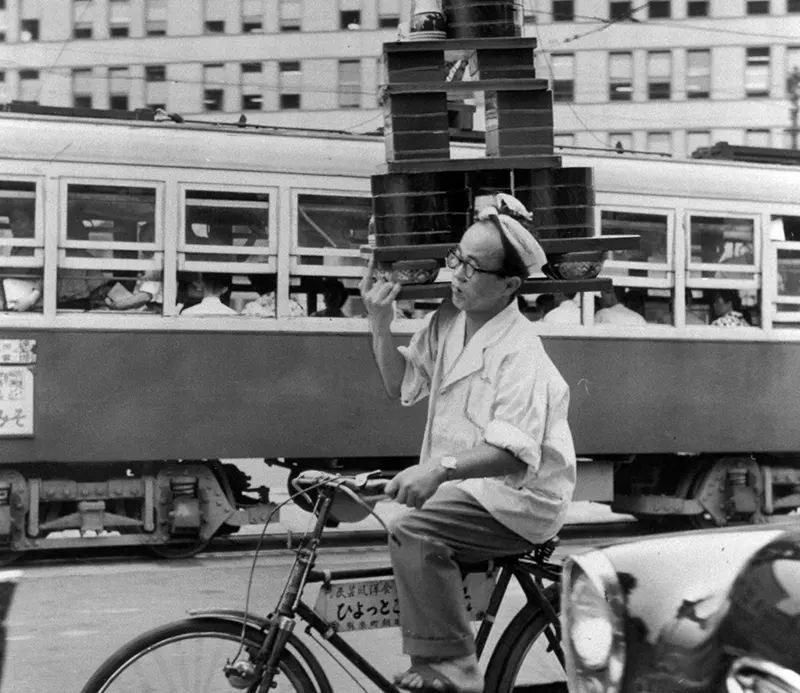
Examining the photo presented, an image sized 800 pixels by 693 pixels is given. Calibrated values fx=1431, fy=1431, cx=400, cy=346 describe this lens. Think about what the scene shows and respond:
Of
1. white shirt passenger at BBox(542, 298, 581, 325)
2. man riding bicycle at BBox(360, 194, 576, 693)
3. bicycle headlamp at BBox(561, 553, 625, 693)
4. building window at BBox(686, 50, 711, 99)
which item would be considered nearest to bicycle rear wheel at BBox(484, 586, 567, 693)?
man riding bicycle at BBox(360, 194, 576, 693)

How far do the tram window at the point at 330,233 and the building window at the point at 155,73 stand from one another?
38.6m

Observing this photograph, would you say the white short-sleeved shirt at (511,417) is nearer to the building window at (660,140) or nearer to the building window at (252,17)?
the building window at (252,17)

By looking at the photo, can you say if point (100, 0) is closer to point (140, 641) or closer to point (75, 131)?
point (75, 131)

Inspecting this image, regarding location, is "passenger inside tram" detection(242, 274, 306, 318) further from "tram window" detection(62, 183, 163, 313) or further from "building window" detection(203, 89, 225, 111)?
"building window" detection(203, 89, 225, 111)

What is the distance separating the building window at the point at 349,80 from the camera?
48344 millimetres

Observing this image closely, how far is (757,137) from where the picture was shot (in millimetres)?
54125

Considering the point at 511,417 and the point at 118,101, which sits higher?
the point at 118,101

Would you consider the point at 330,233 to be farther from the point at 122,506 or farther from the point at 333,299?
the point at 122,506

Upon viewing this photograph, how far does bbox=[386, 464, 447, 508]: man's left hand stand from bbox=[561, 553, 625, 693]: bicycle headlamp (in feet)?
2.25

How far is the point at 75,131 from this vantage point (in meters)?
10.4

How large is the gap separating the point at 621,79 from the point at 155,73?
17523 millimetres

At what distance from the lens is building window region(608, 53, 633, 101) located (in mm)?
53781

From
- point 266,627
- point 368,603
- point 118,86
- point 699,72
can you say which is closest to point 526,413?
point 368,603

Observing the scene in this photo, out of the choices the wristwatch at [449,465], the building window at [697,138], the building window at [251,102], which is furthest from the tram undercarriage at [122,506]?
the building window at [697,138]
